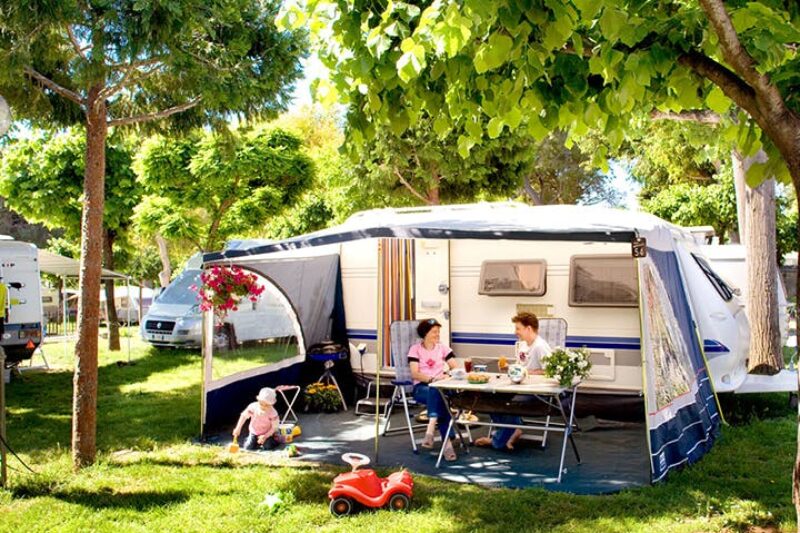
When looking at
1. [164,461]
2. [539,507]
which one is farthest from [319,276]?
[539,507]

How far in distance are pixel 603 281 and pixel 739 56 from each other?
15.7ft

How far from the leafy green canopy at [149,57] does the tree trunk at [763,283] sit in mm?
5835

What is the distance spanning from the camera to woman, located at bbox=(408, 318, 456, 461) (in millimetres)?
6594

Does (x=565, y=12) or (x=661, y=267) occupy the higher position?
(x=565, y=12)

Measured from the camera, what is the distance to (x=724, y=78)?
324cm

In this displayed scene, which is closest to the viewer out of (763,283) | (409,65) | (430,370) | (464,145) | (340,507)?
(409,65)

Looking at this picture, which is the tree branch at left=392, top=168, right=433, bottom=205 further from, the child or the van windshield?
the child

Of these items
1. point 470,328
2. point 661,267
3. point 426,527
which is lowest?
point 426,527

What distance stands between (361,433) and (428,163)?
6185mm

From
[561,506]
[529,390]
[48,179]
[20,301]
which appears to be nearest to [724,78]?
[561,506]

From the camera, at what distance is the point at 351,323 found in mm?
9172

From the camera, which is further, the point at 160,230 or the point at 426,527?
the point at 160,230

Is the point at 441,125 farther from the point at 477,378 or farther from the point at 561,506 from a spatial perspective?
the point at 477,378

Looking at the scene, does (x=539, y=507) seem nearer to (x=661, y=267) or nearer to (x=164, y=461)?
(x=661, y=267)
